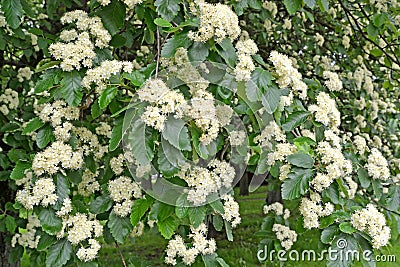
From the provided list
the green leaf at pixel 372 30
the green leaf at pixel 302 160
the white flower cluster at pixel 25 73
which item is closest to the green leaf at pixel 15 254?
the white flower cluster at pixel 25 73

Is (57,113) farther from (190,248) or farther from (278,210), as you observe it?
(278,210)

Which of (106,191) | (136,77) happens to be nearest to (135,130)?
(136,77)

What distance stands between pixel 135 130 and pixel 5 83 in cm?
336

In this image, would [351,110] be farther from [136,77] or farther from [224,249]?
[224,249]

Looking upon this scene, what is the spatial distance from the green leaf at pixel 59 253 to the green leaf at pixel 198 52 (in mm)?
1001

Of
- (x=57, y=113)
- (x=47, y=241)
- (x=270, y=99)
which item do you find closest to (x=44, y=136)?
(x=57, y=113)

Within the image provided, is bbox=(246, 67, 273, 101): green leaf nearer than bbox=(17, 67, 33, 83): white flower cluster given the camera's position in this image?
Yes

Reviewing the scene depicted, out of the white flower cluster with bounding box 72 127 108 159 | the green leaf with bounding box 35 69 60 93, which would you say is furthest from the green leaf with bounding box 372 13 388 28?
the green leaf with bounding box 35 69 60 93

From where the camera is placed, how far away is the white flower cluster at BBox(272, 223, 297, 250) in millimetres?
3018

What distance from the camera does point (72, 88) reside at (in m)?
2.01

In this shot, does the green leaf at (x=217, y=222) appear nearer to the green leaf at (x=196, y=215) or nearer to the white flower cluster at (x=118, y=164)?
the green leaf at (x=196, y=215)

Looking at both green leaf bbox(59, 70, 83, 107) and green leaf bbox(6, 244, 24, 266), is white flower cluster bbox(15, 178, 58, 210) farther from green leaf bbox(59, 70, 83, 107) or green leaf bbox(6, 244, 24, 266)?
green leaf bbox(6, 244, 24, 266)

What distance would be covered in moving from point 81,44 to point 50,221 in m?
0.80

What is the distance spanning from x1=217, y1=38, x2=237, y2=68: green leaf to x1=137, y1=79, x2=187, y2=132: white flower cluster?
11.2 inches
